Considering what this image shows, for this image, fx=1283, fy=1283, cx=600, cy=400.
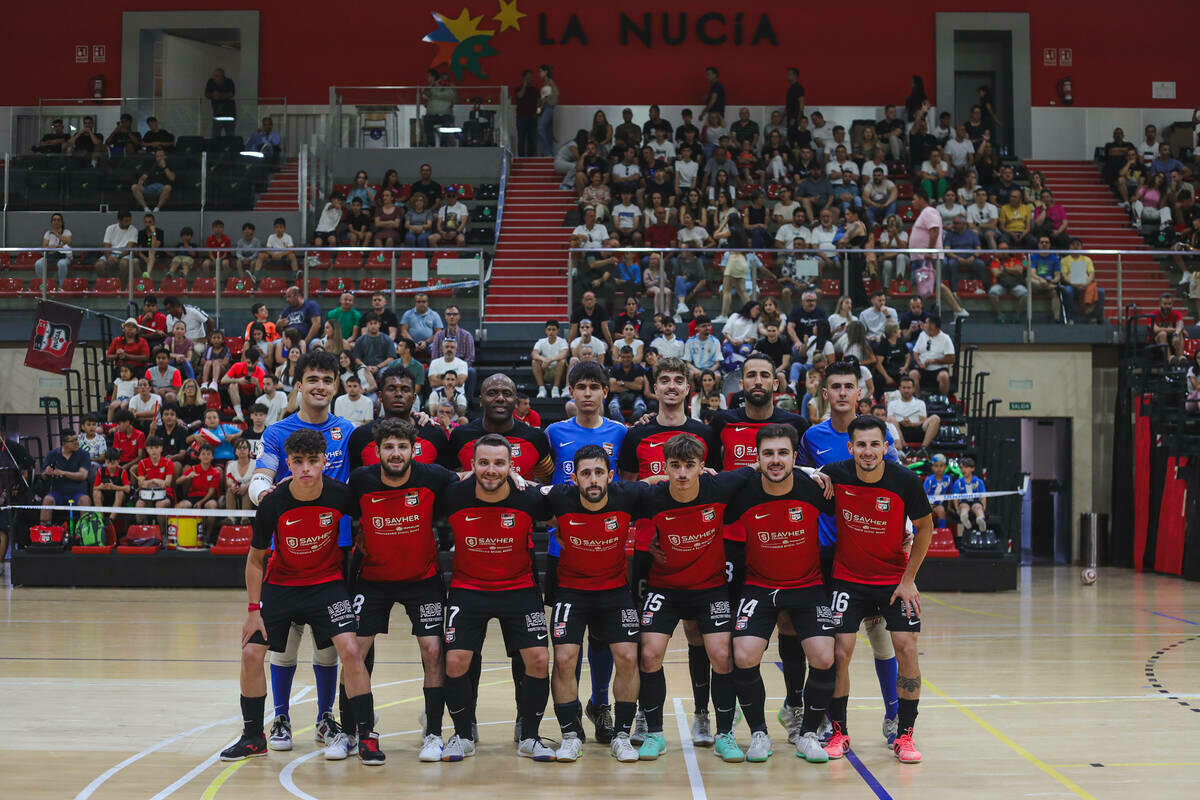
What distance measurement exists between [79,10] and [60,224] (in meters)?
8.24

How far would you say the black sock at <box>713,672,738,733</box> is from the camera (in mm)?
7074

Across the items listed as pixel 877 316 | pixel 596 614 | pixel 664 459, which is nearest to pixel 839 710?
pixel 596 614

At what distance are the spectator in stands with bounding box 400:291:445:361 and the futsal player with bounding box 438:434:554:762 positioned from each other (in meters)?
10.4

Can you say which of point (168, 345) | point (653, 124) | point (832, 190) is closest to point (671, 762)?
point (168, 345)

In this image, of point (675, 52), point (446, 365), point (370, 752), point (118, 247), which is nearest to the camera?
point (370, 752)

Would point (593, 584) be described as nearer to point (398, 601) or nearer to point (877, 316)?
point (398, 601)

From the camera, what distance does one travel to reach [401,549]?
23.3 feet

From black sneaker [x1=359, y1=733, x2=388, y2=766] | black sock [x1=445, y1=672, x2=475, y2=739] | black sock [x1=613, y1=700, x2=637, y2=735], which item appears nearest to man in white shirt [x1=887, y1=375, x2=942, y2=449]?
black sock [x1=613, y1=700, x2=637, y2=735]

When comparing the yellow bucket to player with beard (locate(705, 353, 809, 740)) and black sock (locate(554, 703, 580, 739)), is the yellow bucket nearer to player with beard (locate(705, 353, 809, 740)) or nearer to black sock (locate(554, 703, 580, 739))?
player with beard (locate(705, 353, 809, 740))

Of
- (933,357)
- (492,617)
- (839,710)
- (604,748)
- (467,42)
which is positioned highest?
(467,42)

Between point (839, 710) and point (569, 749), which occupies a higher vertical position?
point (839, 710)

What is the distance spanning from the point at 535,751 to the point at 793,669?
5.41 feet

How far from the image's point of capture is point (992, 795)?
247 inches

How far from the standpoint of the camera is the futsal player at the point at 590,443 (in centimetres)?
743
